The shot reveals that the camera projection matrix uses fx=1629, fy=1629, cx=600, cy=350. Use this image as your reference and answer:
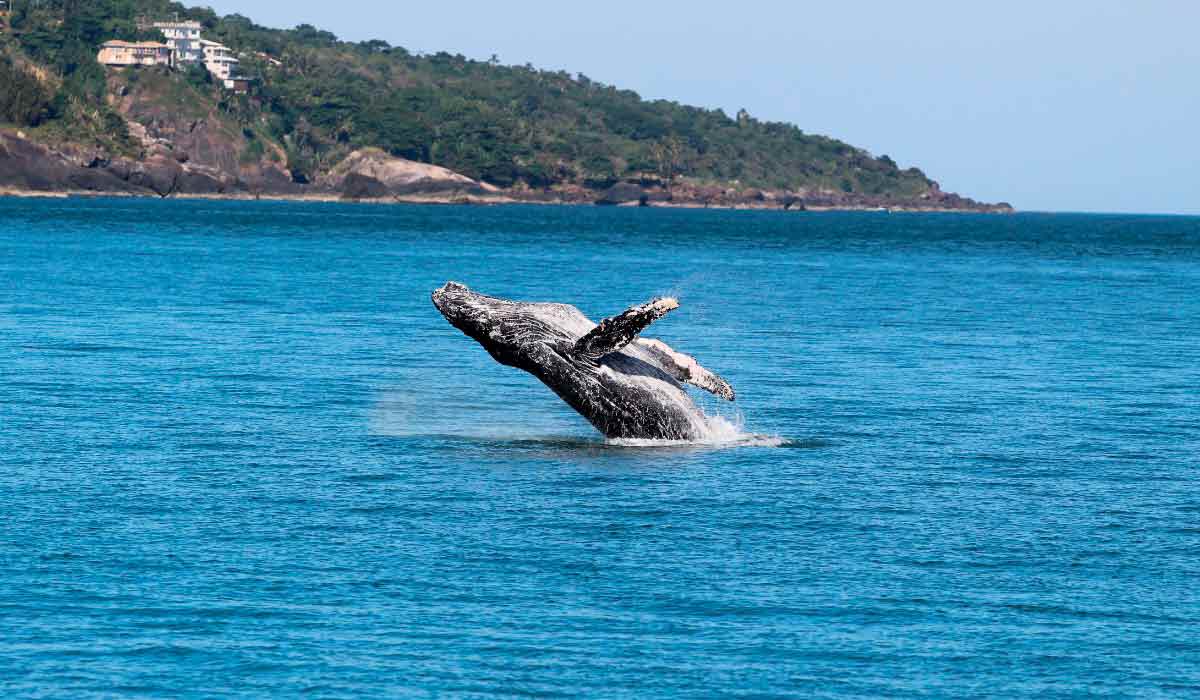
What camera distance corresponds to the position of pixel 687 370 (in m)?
30.4

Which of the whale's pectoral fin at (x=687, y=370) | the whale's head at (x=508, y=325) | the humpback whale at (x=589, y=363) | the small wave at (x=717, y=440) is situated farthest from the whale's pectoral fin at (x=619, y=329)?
the small wave at (x=717, y=440)

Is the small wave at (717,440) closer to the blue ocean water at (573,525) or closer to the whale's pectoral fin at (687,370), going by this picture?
the blue ocean water at (573,525)

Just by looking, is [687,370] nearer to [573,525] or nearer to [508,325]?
[508,325]

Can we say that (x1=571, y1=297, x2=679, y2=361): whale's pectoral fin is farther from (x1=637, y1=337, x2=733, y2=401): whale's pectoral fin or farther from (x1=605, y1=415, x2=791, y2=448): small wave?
(x1=605, y1=415, x2=791, y2=448): small wave

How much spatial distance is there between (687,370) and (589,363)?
1.99m

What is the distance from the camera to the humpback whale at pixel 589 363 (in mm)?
29703

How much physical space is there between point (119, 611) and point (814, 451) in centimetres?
1513

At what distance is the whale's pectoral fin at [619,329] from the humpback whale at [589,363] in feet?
0.12

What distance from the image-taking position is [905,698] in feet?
54.5

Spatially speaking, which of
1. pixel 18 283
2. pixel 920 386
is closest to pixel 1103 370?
pixel 920 386

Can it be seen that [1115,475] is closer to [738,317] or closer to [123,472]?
[123,472]

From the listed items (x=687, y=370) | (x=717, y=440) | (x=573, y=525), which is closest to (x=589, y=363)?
(x=687, y=370)

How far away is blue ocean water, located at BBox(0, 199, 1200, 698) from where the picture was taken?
17.5 meters

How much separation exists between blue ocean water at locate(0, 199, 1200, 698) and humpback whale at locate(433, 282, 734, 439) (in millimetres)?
757
